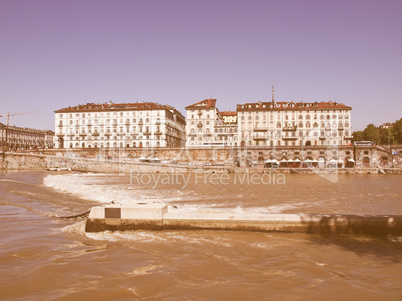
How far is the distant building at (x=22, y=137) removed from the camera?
419 feet

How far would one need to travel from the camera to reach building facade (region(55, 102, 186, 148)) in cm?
9006

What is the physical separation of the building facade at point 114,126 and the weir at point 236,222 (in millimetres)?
82163

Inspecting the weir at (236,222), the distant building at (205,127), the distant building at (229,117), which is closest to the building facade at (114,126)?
the distant building at (205,127)

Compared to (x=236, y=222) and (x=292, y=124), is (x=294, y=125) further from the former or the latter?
(x=236, y=222)

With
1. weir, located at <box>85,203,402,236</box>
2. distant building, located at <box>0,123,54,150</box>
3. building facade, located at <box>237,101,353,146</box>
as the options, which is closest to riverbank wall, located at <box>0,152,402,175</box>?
building facade, located at <box>237,101,353,146</box>

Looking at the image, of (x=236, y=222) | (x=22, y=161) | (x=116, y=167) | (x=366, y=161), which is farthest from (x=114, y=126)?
(x=236, y=222)

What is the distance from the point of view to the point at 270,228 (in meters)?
7.88

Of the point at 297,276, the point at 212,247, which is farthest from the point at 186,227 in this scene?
the point at 297,276

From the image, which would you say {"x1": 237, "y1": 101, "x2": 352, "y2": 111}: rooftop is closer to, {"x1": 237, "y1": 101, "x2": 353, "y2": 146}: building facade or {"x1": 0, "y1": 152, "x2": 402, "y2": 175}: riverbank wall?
{"x1": 237, "y1": 101, "x2": 353, "y2": 146}: building facade

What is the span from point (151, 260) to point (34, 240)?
323 cm

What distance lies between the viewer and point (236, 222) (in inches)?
315

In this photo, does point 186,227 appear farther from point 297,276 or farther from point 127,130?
point 127,130

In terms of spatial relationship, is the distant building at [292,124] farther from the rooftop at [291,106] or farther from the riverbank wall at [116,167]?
the riverbank wall at [116,167]

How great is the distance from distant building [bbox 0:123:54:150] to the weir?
13030 centimetres
